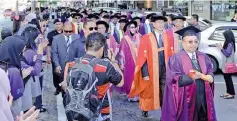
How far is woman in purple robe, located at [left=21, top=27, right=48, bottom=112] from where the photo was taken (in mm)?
5477

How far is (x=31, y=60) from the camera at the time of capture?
6.04 metres

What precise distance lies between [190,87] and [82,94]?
4.97 ft

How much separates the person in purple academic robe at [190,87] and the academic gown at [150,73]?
1.79 meters

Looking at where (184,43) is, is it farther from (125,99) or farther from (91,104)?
(125,99)

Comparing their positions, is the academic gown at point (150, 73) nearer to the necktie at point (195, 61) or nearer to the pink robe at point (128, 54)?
the pink robe at point (128, 54)

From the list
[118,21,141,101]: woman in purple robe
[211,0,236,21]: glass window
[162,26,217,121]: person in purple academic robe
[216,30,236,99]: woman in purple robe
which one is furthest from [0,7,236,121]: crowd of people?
[211,0,236,21]: glass window

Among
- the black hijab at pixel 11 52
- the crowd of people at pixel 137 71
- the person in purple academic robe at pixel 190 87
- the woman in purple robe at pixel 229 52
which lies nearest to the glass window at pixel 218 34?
the woman in purple robe at pixel 229 52

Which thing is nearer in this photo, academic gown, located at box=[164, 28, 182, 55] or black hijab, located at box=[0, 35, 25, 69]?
black hijab, located at box=[0, 35, 25, 69]

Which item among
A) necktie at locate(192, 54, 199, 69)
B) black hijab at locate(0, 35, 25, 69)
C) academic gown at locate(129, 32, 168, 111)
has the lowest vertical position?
academic gown at locate(129, 32, 168, 111)

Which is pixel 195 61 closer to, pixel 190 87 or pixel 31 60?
pixel 190 87

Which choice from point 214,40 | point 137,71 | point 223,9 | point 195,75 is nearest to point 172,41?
point 137,71

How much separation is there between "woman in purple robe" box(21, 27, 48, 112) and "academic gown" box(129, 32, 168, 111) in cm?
169

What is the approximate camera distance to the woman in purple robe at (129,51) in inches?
357

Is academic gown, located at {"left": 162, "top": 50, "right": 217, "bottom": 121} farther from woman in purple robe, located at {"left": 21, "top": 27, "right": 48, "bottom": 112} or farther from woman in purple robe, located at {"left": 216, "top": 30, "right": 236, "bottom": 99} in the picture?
woman in purple robe, located at {"left": 216, "top": 30, "right": 236, "bottom": 99}
